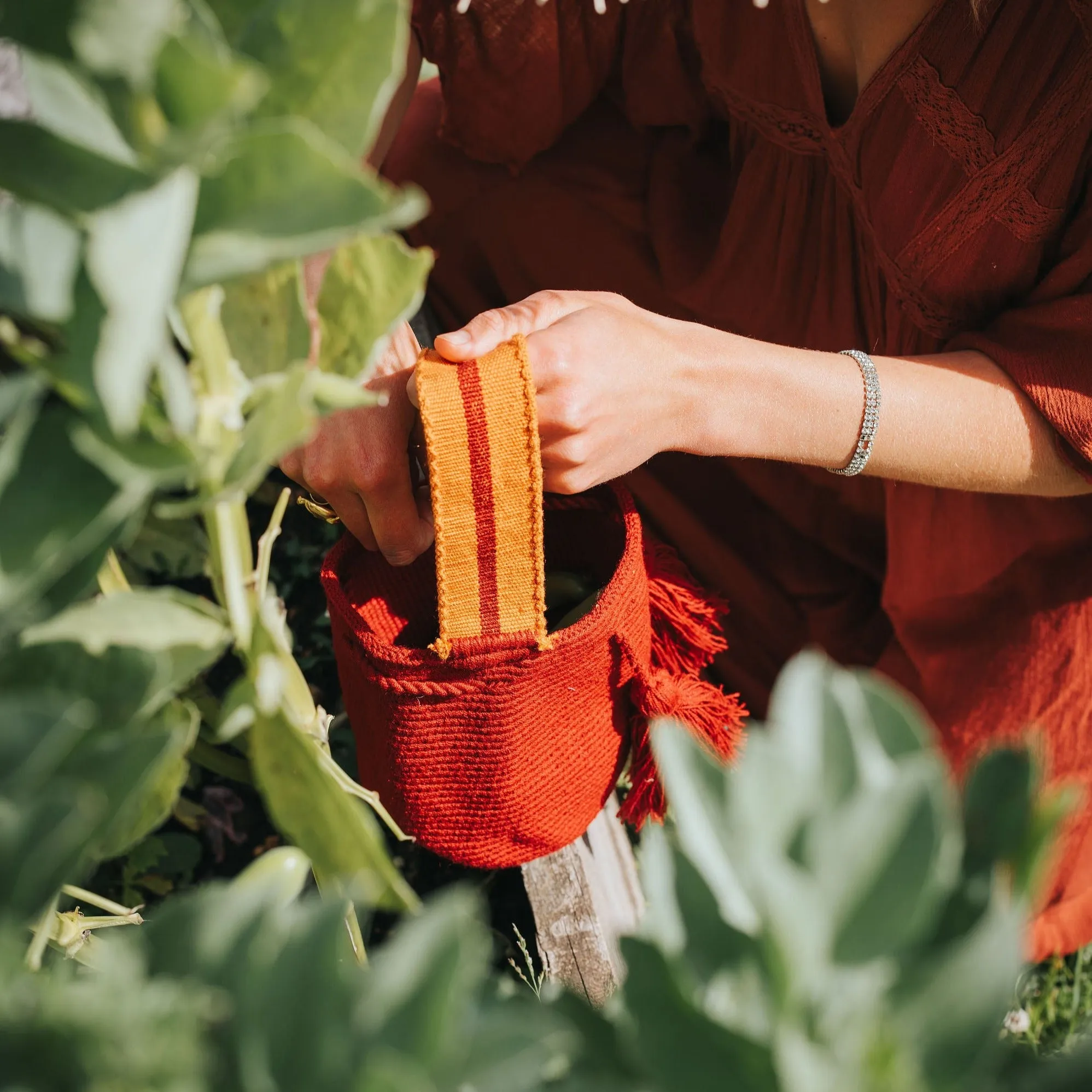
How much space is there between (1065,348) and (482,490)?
16.4 inches

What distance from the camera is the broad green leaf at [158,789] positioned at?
18 centimetres

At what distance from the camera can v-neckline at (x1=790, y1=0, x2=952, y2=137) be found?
0.71 m

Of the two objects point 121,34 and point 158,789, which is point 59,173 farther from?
point 158,789

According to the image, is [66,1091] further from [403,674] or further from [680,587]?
[680,587]

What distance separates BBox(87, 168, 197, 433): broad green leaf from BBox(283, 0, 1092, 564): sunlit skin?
38cm

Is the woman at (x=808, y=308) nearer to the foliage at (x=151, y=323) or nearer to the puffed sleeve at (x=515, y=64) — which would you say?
the puffed sleeve at (x=515, y=64)

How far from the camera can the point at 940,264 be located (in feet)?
2.44

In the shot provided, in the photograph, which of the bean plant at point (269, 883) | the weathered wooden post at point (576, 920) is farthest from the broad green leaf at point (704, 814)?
the weathered wooden post at point (576, 920)

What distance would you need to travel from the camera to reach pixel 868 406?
686mm

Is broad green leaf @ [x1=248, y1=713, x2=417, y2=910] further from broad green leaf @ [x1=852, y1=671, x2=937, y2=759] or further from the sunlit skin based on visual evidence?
the sunlit skin

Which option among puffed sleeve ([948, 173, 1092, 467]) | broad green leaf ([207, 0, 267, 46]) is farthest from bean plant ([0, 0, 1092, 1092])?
puffed sleeve ([948, 173, 1092, 467])

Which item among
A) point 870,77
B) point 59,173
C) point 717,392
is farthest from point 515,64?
point 59,173

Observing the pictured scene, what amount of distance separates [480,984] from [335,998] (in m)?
0.05

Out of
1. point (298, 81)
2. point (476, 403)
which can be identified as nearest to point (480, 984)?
point (298, 81)
